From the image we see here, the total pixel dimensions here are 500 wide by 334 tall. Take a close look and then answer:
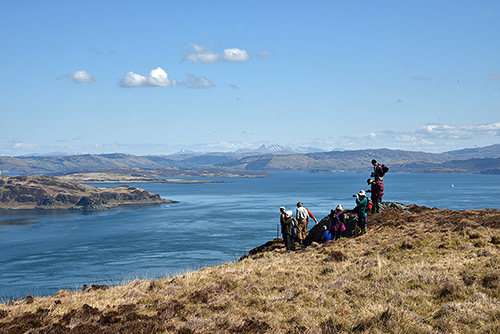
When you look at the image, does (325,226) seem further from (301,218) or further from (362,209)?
(362,209)

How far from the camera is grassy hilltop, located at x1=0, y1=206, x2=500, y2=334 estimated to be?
10.3m

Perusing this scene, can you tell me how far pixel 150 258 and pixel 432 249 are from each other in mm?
74576

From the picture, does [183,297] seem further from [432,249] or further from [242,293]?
[432,249]

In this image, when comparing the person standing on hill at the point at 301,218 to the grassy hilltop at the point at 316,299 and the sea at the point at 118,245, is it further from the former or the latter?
the sea at the point at 118,245

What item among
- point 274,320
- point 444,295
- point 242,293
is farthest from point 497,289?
point 242,293

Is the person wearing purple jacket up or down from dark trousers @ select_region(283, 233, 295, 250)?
up

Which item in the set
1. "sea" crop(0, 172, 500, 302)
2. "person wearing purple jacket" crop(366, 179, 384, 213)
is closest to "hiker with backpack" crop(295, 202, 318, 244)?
"person wearing purple jacket" crop(366, 179, 384, 213)

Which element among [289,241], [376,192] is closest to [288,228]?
[289,241]

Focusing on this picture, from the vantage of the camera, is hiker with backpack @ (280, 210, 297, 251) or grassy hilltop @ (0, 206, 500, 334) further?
hiker with backpack @ (280, 210, 297, 251)

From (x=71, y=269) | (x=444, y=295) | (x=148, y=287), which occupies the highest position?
(x=444, y=295)

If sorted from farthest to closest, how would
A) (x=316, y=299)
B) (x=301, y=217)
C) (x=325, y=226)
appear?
(x=301, y=217), (x=325, y=226), (x=316, y=299)

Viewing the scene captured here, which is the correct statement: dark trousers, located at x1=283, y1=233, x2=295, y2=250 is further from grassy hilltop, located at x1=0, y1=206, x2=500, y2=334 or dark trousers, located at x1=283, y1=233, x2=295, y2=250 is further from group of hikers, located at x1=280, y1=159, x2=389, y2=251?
grassy hilltop, located at x1=0, y1=206, x2=500, y2=334

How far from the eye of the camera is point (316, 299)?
1249 cm

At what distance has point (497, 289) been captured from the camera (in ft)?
38.1
